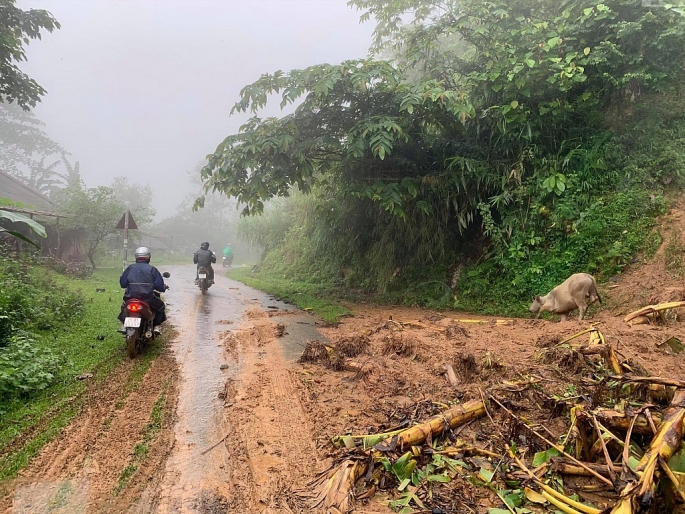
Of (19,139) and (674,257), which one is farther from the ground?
(19,139)

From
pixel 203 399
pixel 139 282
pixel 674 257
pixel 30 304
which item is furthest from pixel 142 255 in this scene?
pixel 674 257

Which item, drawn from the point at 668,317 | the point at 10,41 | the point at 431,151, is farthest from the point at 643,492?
the point at 10,41

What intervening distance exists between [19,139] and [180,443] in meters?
48.0

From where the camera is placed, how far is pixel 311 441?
3199 mm

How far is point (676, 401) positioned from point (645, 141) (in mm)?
7948

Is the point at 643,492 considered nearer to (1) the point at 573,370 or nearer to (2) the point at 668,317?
(1) the point at 573,370

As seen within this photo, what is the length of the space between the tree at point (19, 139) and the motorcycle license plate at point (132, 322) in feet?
143

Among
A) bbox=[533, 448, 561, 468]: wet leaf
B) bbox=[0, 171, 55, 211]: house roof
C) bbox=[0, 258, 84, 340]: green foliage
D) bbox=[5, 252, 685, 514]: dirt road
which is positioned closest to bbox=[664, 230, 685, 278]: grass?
bbox=[5, 252, 685, 514]: dirt road

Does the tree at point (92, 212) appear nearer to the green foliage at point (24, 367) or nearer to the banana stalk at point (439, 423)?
the green foliage at point (24, 367)

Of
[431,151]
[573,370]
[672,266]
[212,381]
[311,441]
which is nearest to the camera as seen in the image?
[311,441]

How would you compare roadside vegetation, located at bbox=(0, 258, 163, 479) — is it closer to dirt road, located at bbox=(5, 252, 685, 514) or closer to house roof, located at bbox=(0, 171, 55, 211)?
dirt road, located at bbox=(5, 252, 685, 514)

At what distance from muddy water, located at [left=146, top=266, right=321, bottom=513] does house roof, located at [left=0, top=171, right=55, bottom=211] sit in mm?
20022

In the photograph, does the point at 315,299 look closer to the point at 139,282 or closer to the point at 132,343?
the point at 139,282

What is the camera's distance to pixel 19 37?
413 inches
